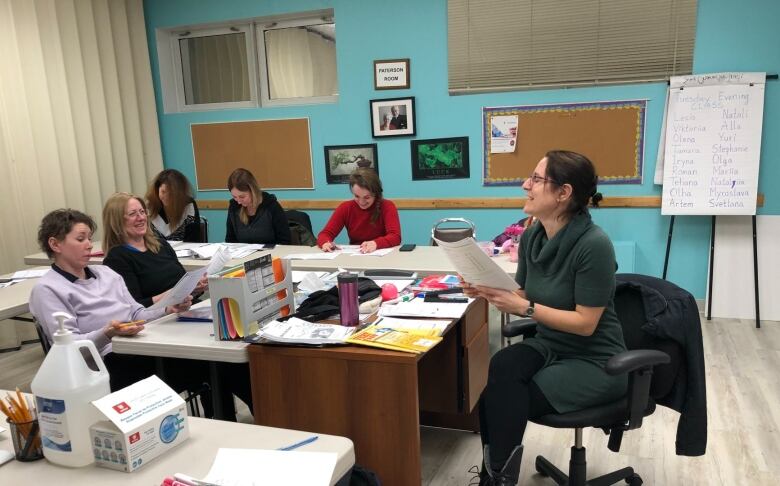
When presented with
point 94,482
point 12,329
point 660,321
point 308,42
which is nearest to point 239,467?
point 94,482

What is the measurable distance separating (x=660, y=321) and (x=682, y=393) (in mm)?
247

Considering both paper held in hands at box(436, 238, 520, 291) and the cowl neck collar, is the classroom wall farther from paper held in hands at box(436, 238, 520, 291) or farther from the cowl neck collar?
paper held in hands at box(436, 238, 520, 291)

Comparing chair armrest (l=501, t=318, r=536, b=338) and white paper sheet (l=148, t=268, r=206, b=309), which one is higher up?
white paper sheet (l=148, t=268, r=206, b=309)

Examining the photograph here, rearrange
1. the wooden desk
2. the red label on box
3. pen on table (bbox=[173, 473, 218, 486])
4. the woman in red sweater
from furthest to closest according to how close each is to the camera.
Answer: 1. the woman in red sweater
2. the wooden desk
3. the red label on box
4. pen on table (bbox=[173, 473, 218, 486])

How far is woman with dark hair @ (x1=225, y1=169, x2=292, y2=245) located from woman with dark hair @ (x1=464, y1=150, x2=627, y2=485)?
7.33 feet

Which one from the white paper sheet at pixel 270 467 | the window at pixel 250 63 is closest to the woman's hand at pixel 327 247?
the window at pixel 250 63

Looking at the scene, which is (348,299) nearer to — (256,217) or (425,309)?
(425,309)

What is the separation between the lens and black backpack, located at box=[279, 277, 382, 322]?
6.73 ft

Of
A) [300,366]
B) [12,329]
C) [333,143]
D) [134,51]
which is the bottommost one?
[12,329]

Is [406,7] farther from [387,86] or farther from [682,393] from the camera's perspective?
[682,393]

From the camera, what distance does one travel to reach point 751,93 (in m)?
3.75

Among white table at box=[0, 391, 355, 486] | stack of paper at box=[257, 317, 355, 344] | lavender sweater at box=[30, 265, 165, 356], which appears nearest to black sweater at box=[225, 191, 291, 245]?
lavender sweater at box=[30, 265, 165, 356]

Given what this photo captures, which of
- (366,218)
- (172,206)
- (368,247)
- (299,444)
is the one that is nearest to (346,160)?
(366,218)

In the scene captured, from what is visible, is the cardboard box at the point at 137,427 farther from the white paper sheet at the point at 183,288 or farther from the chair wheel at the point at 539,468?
the chair wheel at the point at 539,468
